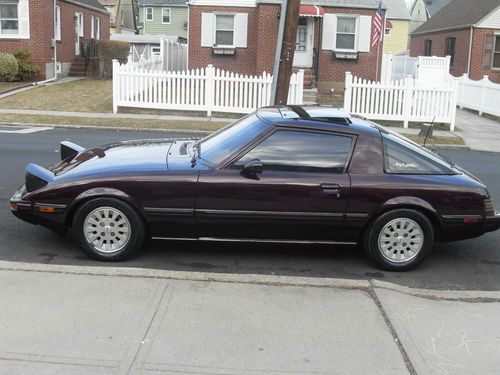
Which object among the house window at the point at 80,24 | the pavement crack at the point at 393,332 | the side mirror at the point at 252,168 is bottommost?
the pavement crack at the point at 393,332

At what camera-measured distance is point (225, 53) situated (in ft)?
75.0

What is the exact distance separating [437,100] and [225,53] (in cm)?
903

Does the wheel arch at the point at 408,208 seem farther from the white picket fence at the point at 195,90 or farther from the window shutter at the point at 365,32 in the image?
the window shutter at the point at 365,32

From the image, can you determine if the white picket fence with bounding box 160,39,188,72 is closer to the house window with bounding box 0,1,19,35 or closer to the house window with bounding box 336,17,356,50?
the house window with bounding box 0,1,19,35

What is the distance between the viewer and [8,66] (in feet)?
72.7

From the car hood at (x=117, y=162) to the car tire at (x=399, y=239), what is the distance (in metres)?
1.96

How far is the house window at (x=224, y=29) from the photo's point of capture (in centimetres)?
2275

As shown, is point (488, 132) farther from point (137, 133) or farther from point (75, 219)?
point (75, 219)

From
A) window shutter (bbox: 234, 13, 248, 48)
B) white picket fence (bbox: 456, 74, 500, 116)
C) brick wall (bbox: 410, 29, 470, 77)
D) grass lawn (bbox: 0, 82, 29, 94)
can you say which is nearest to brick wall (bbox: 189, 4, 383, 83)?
window shutter (bbox: 234, 13, 248, 48)

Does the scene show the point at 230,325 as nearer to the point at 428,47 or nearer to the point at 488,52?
the point at 488,52

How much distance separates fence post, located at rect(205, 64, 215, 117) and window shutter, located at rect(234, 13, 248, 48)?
Result: 6007 mm

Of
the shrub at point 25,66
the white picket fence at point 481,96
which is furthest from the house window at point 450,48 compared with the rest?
the shrub at point 25,66

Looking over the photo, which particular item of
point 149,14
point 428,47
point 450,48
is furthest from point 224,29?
point 149,14

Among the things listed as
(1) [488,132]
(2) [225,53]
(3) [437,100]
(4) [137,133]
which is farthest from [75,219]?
(2) [225,53]
